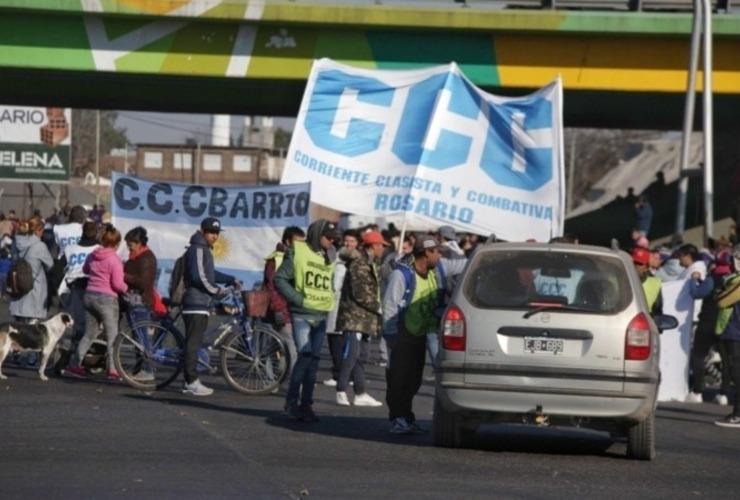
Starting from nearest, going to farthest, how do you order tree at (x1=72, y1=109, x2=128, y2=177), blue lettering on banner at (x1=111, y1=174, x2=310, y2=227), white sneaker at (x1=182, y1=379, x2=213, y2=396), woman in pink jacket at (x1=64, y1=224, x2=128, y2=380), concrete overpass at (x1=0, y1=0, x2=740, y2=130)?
1. white sneaker at (x1=182, y1=379, x2=213, y2=396)
2. woman in pink jacket at (x1=64, y1=224, x2=128, y2=380)
3. blue lettering on banner at (x1=111, y1=174, x2=310, y2=227)
4. concrete overpass at (x1=0, y1=0, x2=740, y2=130)
5. tree at (x1=72, y1=109, x2=128, y2=177)

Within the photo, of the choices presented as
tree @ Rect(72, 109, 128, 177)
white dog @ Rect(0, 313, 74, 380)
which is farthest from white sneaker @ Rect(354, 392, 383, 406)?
tree @ Rect(72, 109, 128, 177)

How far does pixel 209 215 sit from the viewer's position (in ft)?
67.8

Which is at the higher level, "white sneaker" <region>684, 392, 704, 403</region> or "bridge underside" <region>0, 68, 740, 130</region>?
"bridge underside" <region>0, 68, 740, 130</region>

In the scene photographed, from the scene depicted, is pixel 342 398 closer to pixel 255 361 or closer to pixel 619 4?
pixel 255 361

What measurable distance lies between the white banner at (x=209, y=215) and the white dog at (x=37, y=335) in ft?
8.04

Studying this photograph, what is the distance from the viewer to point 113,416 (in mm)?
14836

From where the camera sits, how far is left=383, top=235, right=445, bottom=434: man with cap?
47.3ft

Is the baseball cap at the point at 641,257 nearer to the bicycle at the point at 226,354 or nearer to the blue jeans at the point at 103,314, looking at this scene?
the bicycle at the point at 226,354

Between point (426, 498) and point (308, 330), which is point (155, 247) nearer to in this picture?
point (308, 330)

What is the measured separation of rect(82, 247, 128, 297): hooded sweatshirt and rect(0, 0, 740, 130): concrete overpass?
51.2 ft

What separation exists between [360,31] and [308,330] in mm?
19685

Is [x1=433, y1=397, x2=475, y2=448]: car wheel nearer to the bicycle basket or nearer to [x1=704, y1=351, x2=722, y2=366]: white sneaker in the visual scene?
the bicycle basket

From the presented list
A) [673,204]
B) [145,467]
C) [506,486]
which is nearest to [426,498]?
[506,486]

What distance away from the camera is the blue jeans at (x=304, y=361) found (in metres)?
15.0
